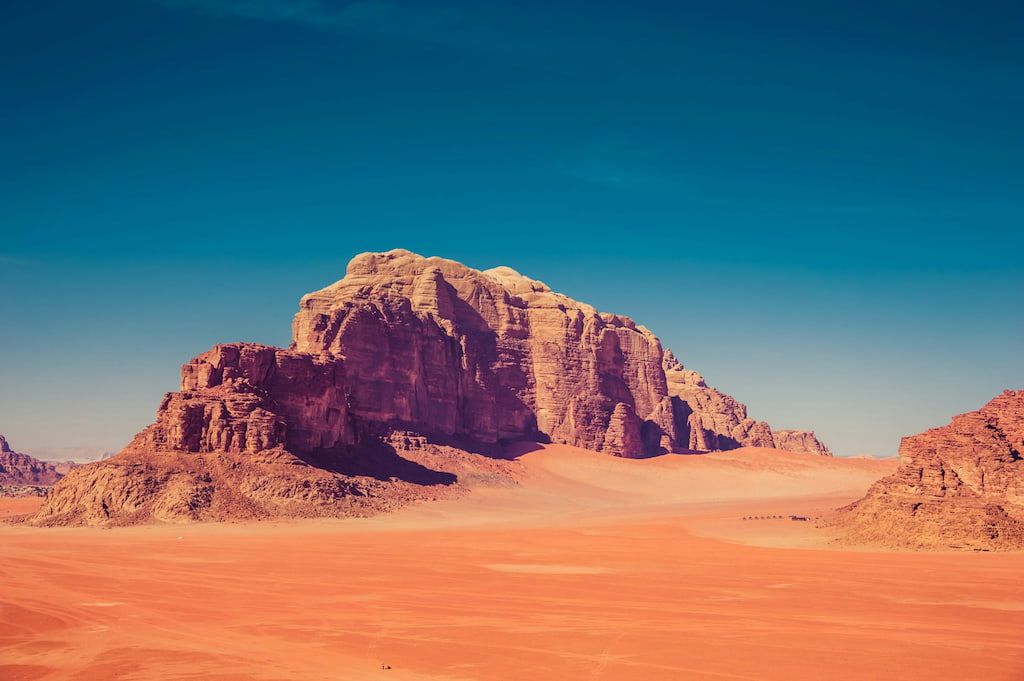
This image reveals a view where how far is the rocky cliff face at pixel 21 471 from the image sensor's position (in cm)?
9731

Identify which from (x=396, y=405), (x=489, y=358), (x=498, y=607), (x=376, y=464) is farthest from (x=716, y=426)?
(x=498, y=607)

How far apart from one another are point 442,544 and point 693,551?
10623 millimetres

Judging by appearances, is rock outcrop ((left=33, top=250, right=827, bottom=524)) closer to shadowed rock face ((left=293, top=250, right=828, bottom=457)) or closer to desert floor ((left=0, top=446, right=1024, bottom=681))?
shadowed rock face ((left=293, top=250, right=828, bottom=457))

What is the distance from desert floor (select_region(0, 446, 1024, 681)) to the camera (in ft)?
49.6

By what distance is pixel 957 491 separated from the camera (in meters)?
35.8

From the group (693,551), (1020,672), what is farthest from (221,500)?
(1020,672)

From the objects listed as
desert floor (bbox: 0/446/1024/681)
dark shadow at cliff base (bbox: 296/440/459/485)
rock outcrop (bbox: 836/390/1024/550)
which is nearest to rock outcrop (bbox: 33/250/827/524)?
dark shadow at cliff base (bbox: 296/440/459/485)

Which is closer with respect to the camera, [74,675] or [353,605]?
[74,675]

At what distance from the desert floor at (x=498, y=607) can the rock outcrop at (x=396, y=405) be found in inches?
297

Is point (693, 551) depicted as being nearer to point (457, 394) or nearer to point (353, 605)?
point (353, 605)

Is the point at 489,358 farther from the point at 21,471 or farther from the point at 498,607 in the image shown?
the point at 498,607

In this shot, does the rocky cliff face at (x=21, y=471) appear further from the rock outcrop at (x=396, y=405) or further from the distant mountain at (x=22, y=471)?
the rock outcrop at (x=396, y=405)

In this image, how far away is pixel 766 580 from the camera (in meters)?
25.7

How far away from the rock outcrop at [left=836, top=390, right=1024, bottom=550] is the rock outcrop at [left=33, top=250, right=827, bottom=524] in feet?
98.9
